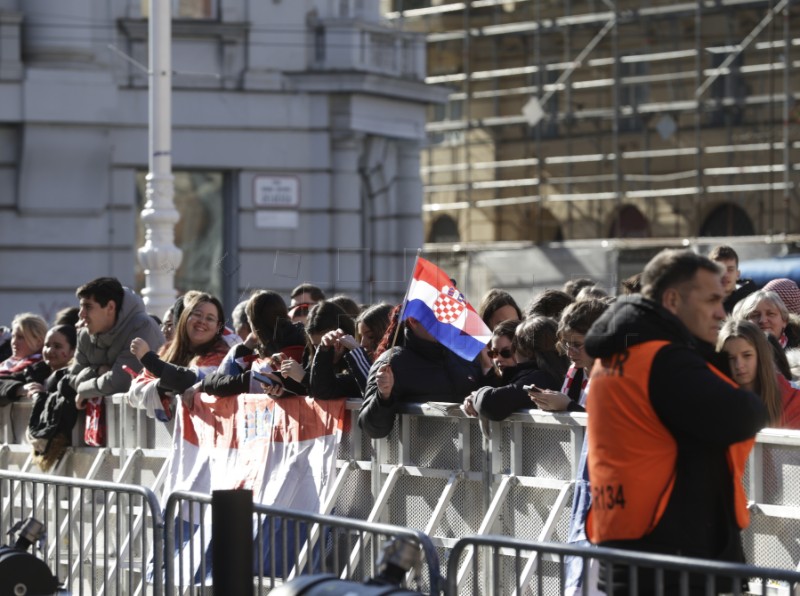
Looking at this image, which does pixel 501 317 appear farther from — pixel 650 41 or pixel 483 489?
pixel 650 41

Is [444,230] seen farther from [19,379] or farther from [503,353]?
[503,353]

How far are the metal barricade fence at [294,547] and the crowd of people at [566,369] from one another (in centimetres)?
69

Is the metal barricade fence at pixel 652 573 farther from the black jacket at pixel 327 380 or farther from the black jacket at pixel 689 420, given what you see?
the black jacket at pixel 327 380

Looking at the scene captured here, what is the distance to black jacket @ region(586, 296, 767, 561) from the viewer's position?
5449 millimetres

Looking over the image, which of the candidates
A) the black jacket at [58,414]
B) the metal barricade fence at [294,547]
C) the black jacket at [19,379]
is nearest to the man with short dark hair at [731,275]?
the metal barricade fence at [294,547]

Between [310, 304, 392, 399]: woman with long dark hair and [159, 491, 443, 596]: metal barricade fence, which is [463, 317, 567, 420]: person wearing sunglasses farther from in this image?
[159, 491, 443, 596]: metal barricade fence

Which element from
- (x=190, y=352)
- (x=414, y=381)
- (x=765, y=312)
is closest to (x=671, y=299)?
(x=414, y=381)

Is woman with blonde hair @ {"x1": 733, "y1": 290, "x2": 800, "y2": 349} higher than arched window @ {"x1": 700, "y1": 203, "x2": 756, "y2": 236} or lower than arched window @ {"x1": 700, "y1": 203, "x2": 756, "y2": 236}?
lower

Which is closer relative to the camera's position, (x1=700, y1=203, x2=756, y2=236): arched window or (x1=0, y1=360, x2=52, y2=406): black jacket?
(x1=0, y1=360, x2=52, y2=406): black jacket

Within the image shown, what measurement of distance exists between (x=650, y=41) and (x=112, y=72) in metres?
16.4

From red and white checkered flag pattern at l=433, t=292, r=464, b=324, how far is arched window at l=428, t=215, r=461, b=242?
31.6 metres

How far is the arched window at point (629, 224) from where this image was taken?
123 feet

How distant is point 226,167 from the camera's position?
23750 mm

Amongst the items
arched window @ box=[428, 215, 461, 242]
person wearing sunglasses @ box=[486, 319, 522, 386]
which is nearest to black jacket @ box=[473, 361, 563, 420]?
person wearing sunglasses @ box=[486, 319, 522, 386]
